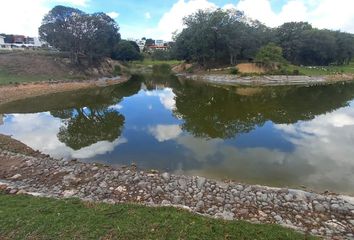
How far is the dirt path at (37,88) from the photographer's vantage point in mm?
32331

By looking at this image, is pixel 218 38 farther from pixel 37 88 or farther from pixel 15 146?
pixel 15 146

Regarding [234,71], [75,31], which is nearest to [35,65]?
[75,31]

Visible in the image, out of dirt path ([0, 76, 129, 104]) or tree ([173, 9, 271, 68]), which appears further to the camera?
tree ([173, 9, 271, 68])

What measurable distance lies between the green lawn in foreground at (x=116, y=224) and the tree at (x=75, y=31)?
5193 centimetres

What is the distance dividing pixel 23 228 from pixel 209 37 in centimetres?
5988

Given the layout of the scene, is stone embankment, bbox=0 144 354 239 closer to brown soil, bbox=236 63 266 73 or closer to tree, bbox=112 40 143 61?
brown soil, bbox=236 63 266 73

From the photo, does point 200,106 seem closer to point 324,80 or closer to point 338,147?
point 338,147

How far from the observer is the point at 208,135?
19156 millimetres

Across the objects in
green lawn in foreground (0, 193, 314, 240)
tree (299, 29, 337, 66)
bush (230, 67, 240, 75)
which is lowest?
green lawn in foreground (0, 193, 314, 240)

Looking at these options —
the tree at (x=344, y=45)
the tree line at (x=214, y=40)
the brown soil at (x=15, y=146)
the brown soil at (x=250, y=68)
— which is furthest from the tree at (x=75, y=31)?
the tree at (x=344, y=45)

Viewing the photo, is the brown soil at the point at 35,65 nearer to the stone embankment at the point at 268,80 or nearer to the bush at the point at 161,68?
the stone embankment at the point at 268,80

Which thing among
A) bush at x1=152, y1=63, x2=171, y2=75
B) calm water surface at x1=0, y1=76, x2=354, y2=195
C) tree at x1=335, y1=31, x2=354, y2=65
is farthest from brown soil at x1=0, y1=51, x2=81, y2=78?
tree at x1=335, y1=31, x2=354, y2=65

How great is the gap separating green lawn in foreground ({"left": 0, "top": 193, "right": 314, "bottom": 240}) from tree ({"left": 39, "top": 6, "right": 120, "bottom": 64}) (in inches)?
2045

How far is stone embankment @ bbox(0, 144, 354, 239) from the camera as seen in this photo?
8578 mm
